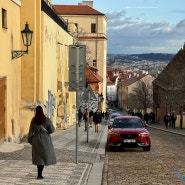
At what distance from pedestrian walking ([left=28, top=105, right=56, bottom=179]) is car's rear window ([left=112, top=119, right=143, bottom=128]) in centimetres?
1168

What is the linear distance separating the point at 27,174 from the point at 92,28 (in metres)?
88.6

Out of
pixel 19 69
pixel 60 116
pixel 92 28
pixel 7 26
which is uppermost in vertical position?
pixel 92 28

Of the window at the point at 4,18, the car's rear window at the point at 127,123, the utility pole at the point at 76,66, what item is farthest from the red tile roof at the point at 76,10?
the utility pole at the point at 76,66

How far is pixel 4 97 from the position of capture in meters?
19.3

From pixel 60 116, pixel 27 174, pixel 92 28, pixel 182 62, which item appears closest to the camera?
pixel 27 174

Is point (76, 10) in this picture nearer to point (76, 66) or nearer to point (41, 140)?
point (76, 66)

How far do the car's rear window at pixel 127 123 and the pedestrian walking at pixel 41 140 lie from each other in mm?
11683

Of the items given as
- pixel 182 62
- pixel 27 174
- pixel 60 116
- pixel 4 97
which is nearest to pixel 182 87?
pixel 182 62

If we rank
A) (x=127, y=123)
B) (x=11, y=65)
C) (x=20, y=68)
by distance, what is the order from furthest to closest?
1. (x=127, y=123)
2. (x=20, y=68)
3. (x=11, y=65)

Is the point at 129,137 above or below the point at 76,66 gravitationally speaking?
below

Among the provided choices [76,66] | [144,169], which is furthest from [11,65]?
[144,169]

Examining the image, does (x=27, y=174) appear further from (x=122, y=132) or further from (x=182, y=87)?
(x=182, y=87)

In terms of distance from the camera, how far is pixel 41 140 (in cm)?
1135

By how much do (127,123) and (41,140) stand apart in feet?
39.6
